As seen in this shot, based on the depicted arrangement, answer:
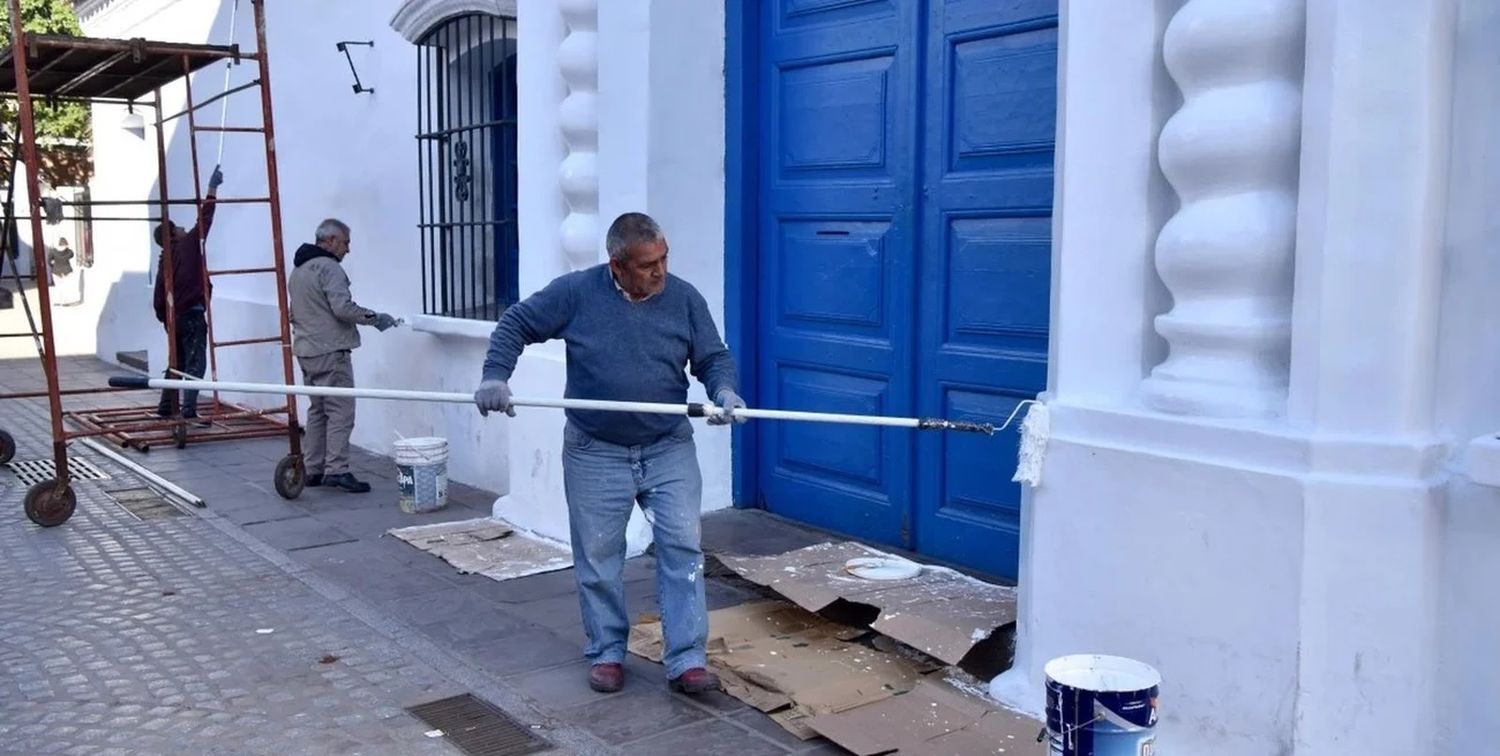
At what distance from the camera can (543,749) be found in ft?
13.5

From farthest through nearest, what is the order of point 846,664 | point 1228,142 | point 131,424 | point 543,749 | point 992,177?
point 131,424, point 992,177, point 846,664, point 543,749, point 1228,142

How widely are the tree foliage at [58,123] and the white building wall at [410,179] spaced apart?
991 millimetres

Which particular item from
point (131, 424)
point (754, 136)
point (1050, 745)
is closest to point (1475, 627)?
point (1050, 745)

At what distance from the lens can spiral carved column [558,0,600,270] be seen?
6336 mm

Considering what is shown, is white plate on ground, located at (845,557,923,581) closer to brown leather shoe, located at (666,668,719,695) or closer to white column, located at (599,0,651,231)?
brown leather shoe, located at (666,668,719,695)

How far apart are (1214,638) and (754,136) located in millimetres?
3470

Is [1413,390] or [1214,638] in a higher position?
[1413,390]

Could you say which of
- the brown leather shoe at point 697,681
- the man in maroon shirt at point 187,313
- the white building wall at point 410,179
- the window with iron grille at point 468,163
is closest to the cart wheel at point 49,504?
the white building wall at point 410,179

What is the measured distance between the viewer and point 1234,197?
366cm

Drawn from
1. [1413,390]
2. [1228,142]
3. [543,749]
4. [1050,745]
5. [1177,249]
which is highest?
[1228,142]

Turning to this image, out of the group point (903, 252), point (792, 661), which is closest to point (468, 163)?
point (903, 252)

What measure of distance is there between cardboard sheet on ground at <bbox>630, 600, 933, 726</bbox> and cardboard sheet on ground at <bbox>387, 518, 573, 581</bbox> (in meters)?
1.14

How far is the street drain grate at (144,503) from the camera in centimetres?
750

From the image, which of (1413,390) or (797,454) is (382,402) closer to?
(797,454)
